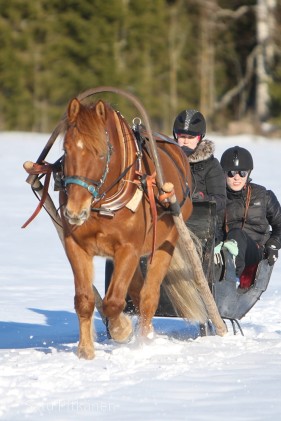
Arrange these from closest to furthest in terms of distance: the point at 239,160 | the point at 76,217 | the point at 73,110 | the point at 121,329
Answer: the point at 76,217
the point at 73,110
the point at 121,329
the point at 239,160

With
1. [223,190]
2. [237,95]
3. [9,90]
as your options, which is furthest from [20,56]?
[223,190]

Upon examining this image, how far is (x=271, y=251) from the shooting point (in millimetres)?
6766

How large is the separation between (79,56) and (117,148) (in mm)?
32132

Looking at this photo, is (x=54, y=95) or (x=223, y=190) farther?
(x=54, y=95)

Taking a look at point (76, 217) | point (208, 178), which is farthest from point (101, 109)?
point (208, 178)

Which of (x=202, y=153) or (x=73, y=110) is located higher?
(x=73, y=110)

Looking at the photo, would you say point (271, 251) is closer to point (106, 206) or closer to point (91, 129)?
point (106, 206)

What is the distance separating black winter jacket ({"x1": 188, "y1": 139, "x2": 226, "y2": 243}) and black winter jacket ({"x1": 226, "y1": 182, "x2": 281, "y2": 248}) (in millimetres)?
131

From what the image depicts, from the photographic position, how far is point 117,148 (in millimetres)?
5457

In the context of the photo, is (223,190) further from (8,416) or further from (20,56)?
(20,56)

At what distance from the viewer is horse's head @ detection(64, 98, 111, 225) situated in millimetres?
5074

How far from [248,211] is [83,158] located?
6.83 feet

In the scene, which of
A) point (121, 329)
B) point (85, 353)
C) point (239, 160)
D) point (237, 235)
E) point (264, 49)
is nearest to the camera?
point (85, 353)

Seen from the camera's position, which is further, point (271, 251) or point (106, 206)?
point (271, 251)
